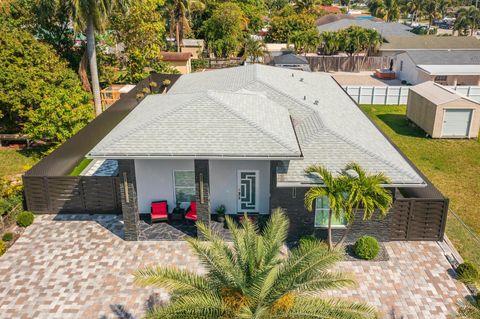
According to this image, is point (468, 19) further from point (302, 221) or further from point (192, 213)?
point (192, 213)

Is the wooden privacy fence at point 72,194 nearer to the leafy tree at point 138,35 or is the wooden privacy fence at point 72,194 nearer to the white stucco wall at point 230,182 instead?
the white stucco wall at point 230,182

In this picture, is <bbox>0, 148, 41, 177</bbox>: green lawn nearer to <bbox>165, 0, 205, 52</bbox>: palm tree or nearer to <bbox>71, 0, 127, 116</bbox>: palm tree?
<bbox>71, 0, 127, 116</bbox>: palm tree

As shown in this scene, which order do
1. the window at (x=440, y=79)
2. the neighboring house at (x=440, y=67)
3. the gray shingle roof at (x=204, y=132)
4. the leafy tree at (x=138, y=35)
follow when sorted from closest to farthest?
A: the gray shingle roof at (x=204, y=132), the leafy tree at (x=138, y=35), the neighboring house at (x=440, y=67), the window at (x=440, y=79)

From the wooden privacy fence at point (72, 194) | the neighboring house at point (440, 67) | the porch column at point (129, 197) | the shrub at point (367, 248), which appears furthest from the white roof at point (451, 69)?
the porch column at point (129, 197)

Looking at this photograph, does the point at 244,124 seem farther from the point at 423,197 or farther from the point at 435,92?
the point at 435,92

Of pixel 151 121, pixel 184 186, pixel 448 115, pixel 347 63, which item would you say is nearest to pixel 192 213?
pixel 184 186

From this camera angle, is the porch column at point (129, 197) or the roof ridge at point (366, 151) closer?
the porch column at point (129, 197)

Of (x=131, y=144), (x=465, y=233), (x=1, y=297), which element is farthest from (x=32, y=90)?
(x=465, y=233)
